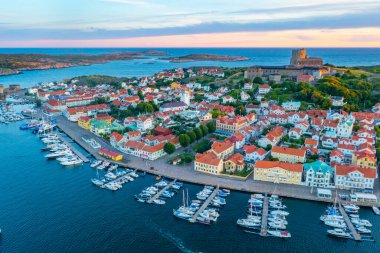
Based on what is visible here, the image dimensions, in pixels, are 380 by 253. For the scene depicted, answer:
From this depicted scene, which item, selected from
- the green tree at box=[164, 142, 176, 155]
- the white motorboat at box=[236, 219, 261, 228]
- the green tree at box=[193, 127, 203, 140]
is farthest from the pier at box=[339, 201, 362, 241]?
the green tree at box=[193, 127, 203, 140]

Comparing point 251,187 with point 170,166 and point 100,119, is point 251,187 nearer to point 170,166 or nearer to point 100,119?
point 170,166

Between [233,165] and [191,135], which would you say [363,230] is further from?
[191,135]

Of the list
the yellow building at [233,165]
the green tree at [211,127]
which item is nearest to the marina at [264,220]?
the yellow building at [233,165]

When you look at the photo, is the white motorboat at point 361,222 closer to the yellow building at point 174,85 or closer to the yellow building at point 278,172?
the yellow building at point 278,172

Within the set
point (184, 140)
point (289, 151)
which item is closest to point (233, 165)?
point (289, 151)

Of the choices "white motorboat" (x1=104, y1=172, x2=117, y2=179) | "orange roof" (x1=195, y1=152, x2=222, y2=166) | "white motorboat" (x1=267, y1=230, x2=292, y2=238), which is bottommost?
"white motorboat" (x1=267, y1=230, x2=292, y2=238)

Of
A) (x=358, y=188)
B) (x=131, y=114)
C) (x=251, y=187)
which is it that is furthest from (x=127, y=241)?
(x=131, y=114)

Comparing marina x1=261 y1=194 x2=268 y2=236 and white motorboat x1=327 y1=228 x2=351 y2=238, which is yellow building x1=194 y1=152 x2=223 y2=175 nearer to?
marina x1=261 y1=194 x2=268 y2=236

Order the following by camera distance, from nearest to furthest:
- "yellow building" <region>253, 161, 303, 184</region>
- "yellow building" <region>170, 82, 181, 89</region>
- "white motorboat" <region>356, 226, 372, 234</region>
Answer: "white motorboat" <region>356, 226, 372, 234</region> < "yellow building" <region>253, 161, 303, 184</region> < "yellow building" <region>170, 82, 181, 89</region>
